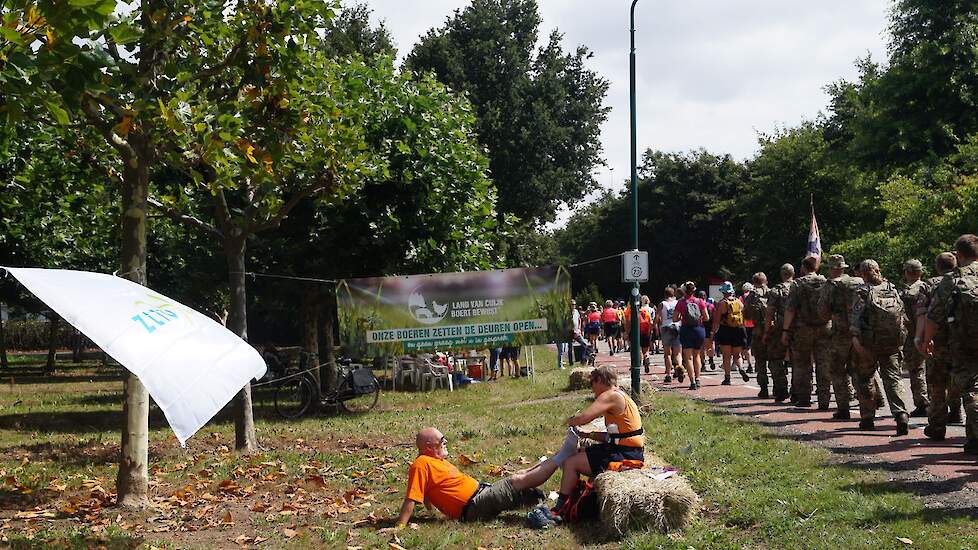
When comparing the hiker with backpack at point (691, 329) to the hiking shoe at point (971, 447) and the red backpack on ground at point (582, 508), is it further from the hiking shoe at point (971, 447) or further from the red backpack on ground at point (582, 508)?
the red backpack on ground at point (582, 508)

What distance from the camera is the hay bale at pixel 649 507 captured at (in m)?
7.86

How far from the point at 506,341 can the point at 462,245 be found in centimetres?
280

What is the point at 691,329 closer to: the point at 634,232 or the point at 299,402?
the point at 634,232

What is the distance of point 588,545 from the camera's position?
802cm

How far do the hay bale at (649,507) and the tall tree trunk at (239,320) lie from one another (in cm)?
736

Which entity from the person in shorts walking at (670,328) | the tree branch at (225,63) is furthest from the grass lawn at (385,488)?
the tree branch at (225,63)

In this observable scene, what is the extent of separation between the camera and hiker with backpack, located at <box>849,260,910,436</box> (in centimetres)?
1152

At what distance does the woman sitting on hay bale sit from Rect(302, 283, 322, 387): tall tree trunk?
1418cm

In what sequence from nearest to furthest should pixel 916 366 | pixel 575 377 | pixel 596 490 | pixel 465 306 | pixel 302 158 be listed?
1. pixel 596 490
2. pixel 916 366
3. pixel 302 158
4. pixel 465 306
5. pixel 575 377

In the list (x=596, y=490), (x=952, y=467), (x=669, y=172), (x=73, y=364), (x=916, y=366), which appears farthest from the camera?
(x=669, y=172)

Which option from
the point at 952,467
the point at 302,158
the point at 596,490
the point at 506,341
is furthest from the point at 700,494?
the point at 506,341

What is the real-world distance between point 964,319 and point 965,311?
2.9 inches

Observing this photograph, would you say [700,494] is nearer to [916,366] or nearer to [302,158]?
[916,366]

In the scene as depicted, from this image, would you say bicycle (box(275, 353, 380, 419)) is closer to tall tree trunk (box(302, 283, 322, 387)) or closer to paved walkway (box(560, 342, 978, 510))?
tall tree trunk (box(302, 283, 322, 387))
